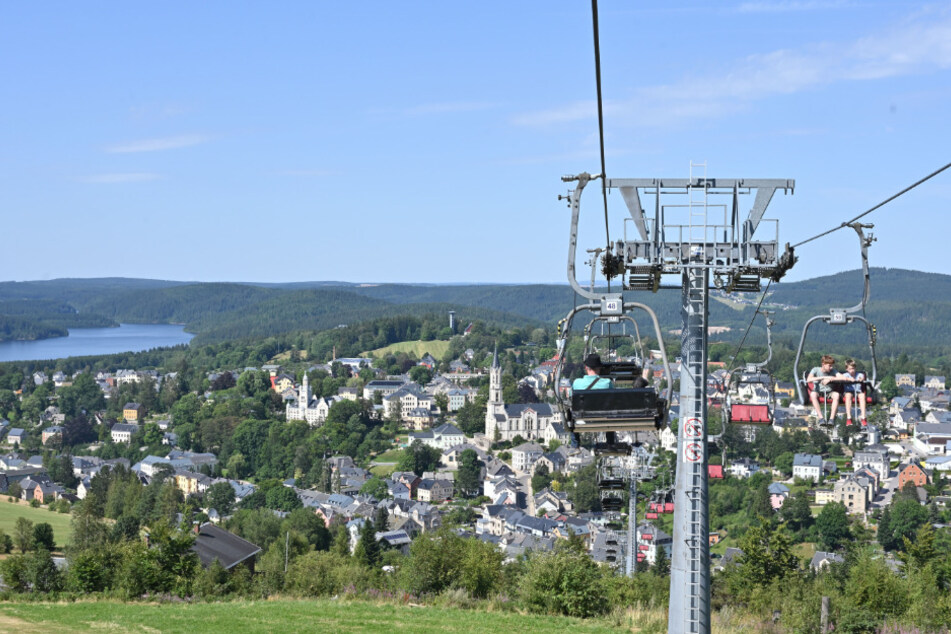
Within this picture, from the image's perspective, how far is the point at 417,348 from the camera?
165375 mm

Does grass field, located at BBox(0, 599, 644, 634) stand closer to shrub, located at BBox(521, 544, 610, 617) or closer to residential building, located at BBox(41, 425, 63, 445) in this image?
shrub, located at BBox(521, 544, 610, 617)

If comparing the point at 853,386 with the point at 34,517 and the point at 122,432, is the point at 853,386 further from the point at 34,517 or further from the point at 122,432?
the point at 122,432

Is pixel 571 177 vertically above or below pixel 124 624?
above

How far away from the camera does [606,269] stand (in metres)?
9.81

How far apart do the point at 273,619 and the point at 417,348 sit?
147613 millimetres

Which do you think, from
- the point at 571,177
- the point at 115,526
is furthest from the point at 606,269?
the point at 115,526

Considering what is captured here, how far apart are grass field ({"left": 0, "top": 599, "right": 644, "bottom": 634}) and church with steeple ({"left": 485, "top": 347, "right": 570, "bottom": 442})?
279ft

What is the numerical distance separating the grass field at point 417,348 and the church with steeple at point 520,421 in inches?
2129

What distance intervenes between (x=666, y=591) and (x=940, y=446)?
81.2 metres

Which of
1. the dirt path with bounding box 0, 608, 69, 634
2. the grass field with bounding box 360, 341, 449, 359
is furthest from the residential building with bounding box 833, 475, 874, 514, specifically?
the grass field with bounding box 360, 341, 449, 359

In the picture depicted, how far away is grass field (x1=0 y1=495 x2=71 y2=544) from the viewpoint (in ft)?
190

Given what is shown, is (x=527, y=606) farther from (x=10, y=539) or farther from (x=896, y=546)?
(x=896, y=546)

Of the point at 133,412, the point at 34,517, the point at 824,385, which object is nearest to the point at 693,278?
the point at 824,385

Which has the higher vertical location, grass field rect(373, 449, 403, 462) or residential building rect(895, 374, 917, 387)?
residential building rect(895, 374, 917, 387)
